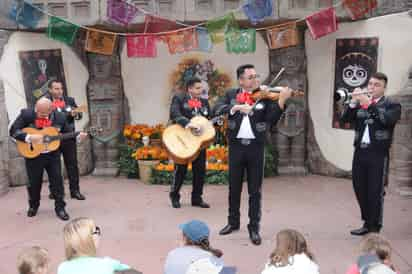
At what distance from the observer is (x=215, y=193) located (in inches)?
304

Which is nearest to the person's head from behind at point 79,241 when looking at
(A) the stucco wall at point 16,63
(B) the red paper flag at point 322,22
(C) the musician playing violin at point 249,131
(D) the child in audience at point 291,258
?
(D) the child in audience at point 291,258

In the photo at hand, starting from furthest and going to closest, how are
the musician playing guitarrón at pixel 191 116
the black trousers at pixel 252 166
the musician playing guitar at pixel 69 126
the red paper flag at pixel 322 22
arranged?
the red paper flag at pixel 322 22 < the musician playing guitar at pixel 69 126 < the musician playing guitarrón at pixel 191 116 < the black trousers at pixel 252 166

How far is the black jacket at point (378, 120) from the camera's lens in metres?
5.32

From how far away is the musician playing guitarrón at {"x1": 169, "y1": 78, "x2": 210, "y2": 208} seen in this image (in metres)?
6.57

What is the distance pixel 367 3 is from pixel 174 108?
3254 millimetres

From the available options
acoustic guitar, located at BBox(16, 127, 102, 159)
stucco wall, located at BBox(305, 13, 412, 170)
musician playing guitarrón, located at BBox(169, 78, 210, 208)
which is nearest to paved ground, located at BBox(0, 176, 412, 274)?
musician playing guitarrón, located at BBox(169, 78, 210, 208)

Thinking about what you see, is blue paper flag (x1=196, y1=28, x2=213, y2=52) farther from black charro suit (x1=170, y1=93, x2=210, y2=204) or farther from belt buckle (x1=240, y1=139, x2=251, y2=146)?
belt buckle (x1=240, y1=139, x2=251, y2=146)

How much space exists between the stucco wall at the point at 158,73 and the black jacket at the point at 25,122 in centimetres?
254

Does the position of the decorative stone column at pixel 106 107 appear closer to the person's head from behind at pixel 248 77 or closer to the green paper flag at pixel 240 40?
the green paper flag at pixel 240 40

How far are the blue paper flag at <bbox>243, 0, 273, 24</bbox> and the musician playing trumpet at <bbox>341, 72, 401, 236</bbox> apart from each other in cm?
248

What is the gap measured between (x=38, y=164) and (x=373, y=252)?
4.33m

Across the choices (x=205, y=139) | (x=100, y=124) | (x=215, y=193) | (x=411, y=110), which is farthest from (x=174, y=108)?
(x=411, y=110)

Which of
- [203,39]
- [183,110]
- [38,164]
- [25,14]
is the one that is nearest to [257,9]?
[203,39]

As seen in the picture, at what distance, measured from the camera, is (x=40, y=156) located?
6.36 meters
